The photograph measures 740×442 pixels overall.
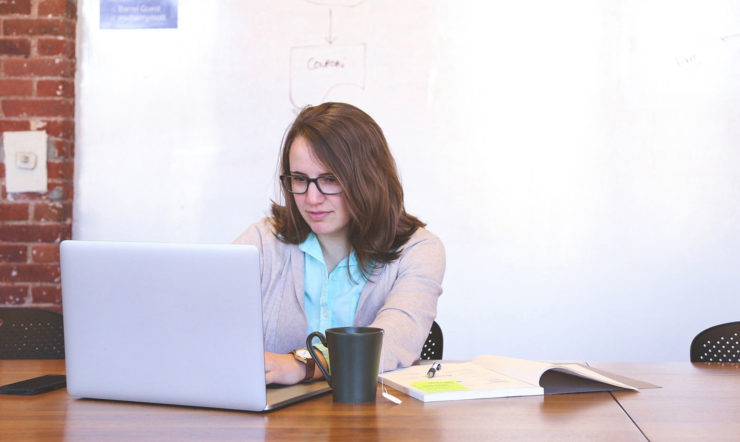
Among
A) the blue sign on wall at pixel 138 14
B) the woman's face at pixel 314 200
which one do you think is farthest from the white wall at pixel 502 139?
the woman's face at pixel 314 200

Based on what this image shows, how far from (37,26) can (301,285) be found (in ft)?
5.53

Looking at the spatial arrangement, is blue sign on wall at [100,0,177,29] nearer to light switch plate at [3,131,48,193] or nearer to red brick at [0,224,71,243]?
light switch plate at [3,131,48,193]

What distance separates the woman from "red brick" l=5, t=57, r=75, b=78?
1.35 meters

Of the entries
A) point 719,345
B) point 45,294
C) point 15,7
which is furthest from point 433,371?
point 15,7

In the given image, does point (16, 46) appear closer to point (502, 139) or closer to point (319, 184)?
point (319, 184)

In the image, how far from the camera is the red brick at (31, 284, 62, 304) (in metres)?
2.78

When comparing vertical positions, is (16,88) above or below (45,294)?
above

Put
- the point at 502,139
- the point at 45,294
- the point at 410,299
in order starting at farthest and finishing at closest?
1. the point at 45,294
2. the point at 502,139
3. the point at 410,299

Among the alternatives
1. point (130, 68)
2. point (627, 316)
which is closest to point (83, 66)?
point (130, 68)

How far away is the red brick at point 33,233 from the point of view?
2754mm

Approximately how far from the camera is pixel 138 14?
2797 millimetres

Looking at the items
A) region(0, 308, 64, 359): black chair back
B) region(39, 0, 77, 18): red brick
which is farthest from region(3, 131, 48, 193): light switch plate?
region(0, 308, 64, 359): black chair back

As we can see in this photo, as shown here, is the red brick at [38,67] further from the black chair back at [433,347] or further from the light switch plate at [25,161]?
the black chair back at [433,347]

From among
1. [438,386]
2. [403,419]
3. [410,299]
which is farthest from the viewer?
[410,299]
